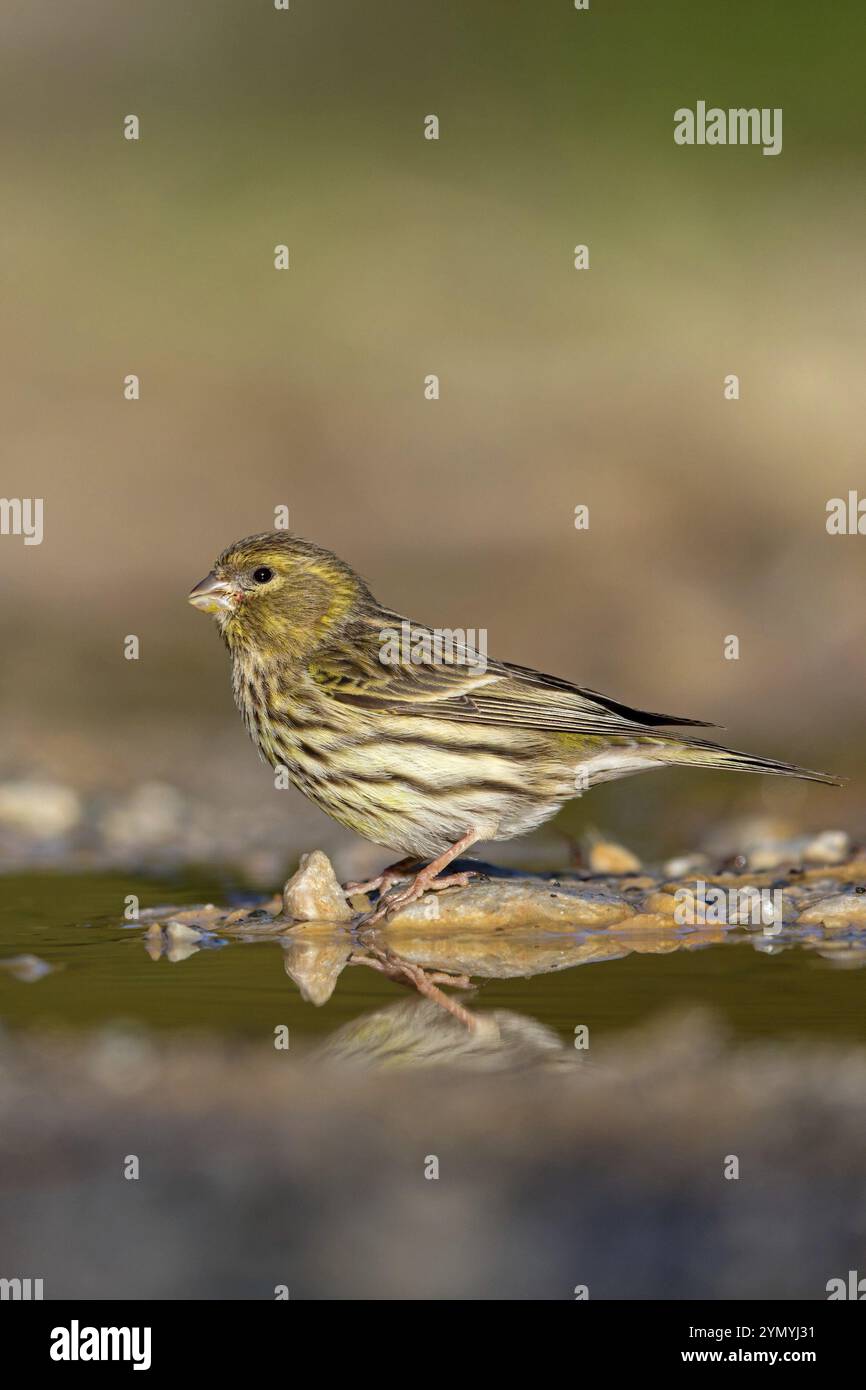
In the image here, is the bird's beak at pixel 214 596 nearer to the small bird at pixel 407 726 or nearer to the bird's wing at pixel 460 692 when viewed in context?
the small bird at pixel 407 726

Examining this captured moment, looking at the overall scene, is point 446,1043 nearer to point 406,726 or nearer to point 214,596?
point 406,726

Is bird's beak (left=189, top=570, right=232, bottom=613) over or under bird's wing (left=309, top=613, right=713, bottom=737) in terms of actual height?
over

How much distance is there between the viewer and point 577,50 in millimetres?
22172

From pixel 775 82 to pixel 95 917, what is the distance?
16004mm

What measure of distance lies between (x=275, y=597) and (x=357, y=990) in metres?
2.80

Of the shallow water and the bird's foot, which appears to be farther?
the bird's foot

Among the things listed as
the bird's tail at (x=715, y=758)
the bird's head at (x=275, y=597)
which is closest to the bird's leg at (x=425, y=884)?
the bird's tail at (x=715, y=758)

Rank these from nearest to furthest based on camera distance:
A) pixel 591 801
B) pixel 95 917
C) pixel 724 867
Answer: pixel 95 917 → pixel 724 867 → pixel 591 801

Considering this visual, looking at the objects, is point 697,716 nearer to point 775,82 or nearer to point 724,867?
point 724,867

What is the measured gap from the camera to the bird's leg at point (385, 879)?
26.6 ft

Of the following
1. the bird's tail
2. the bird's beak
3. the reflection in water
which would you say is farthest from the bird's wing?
the reflection in water

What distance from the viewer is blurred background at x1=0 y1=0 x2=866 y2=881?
13367 mm

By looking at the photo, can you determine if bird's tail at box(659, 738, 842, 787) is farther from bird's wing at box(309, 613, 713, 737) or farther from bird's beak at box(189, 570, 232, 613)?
bird's beak at box(189, 570, 232, 613)

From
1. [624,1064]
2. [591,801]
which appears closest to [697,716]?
[591,801]
